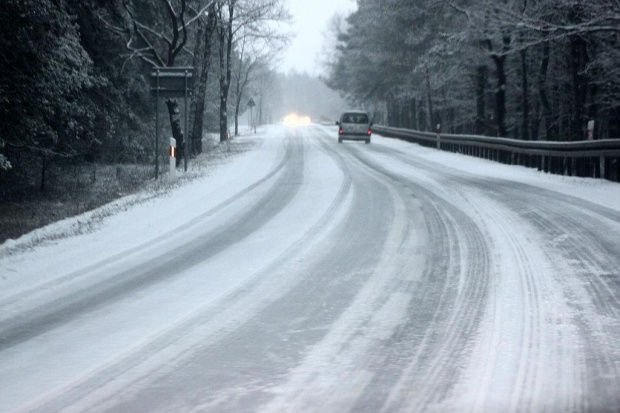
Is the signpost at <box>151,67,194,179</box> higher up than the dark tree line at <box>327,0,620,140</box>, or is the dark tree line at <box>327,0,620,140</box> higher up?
the dark tree line at <box>327,0,620,140</box>

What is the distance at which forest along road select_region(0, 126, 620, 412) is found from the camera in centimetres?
421

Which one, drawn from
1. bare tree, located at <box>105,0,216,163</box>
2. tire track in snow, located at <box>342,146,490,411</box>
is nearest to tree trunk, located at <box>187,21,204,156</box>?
bare tree, located at <box>105,0,216,163</box>

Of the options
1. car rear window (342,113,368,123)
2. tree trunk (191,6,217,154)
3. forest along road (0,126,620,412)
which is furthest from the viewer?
car rear window (342,113,368,123)

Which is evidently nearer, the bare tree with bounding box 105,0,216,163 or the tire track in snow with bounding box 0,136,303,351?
the tire track in snow with bounding box 0,136,303,351

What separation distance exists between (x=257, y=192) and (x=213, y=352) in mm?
10591

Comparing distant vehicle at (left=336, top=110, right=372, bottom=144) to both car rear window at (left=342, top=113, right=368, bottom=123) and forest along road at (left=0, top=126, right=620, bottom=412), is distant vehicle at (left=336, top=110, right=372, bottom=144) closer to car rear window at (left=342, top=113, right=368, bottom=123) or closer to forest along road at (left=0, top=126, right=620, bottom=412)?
car rear window at (left=342, top=113, right=368, bottom=123)

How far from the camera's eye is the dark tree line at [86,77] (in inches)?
523

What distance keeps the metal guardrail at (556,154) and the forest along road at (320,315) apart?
7075 mm

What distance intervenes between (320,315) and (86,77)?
42.9ft

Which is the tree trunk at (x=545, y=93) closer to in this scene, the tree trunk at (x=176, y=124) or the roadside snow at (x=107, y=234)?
the tree trunk at (x=176, y=124)

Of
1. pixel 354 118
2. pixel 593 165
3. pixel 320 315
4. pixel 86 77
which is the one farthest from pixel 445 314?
pixel 354 118

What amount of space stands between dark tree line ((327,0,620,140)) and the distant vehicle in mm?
4036

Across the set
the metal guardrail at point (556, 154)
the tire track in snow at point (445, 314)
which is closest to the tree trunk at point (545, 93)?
the metal guardrail at point (556, 154)

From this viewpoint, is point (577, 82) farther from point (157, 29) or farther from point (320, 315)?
point (320, 315)
